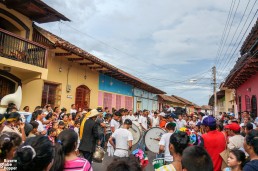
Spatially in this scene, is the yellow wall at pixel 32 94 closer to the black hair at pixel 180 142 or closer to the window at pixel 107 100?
the window at pixel 107 100

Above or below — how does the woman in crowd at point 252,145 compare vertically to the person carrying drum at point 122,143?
above

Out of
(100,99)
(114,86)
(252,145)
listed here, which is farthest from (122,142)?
(114,86)

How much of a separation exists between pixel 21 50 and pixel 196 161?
917cm

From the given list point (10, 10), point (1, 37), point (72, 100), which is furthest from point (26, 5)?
point (72, 100)

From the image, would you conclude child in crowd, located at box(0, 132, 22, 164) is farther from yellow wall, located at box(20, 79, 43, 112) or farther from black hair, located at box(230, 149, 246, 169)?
yellow wall, located at box(20, 79, 43, 112)

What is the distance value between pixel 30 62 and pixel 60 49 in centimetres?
179

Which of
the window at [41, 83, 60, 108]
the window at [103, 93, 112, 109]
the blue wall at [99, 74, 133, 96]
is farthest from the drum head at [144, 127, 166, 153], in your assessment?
the window at [103, 93, 112, 109]

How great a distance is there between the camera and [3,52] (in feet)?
29.5

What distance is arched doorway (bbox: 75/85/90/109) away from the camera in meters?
13.8

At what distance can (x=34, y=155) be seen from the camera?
2010mm

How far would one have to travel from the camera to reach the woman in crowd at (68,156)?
2.60 m

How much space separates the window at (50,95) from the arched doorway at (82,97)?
161 centimetres

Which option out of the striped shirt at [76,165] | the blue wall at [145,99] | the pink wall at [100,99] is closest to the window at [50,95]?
the pink wall at [100,99]

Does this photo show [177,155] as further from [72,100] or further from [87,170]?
[72,100]
